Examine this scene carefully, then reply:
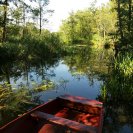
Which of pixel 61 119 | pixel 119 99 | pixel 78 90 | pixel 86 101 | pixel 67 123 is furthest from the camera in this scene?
pixel 78 90

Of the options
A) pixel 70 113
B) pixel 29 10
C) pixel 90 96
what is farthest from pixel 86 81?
pixel 29 10

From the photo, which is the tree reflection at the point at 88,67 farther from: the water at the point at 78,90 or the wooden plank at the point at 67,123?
the wooden plank at the point at 67,123

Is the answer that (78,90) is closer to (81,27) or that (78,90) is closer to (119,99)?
(119,99)

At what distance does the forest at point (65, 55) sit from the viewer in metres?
9.84

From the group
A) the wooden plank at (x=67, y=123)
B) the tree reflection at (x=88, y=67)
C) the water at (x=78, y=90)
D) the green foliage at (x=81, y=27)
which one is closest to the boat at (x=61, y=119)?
the wooden plank at (x=67, y=123)

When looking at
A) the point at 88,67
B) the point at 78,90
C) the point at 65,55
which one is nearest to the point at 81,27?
the point at 65,55

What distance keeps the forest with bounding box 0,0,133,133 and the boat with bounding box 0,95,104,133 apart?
971 millimetres

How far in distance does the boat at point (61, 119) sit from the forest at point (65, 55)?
3.19 ft

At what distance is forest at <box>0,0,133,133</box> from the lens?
9844 mm

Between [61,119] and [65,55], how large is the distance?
82.5 ft

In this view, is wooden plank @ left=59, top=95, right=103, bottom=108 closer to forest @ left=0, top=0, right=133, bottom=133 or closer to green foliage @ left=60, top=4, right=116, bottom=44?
forest @ left=0, top=0, right=133, bottom=133

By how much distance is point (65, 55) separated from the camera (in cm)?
3080

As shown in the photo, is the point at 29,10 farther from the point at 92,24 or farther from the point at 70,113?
the point at 92,24

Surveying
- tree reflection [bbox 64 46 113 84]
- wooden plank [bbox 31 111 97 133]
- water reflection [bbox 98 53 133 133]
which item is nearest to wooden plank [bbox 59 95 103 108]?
water reflection [bbox 98 53 133 133]
